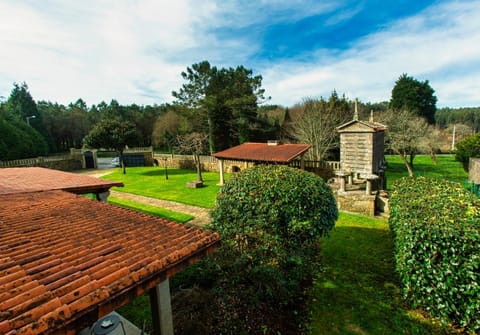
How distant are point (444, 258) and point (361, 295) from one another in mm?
2147

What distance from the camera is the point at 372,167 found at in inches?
475

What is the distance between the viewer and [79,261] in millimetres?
2465

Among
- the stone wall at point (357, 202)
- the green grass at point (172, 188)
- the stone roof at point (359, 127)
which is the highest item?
the stone roof at point (359, 127)

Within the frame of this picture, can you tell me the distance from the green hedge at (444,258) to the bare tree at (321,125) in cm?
1745

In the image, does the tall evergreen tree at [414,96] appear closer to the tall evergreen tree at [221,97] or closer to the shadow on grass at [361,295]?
the tall evergreen tree at [221,97]

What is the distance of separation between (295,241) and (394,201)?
12.0 ft

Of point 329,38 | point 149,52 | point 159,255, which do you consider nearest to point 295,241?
point 159,255

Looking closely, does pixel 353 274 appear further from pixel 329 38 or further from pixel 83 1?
pixel 329 38

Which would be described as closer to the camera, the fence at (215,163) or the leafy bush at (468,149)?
the leafy bush at (468,149)

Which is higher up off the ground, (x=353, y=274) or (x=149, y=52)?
(x=149, y=52)

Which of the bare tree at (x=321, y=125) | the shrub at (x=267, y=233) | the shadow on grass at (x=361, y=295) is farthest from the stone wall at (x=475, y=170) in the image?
the shrub at (x=267, y=233)

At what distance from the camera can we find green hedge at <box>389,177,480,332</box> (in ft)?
13.3

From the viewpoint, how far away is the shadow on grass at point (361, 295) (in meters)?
4.67

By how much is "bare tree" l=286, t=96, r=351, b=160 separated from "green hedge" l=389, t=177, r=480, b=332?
17.4 metres
